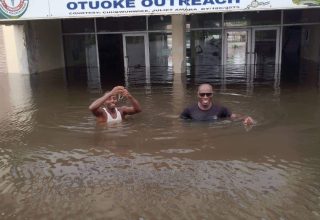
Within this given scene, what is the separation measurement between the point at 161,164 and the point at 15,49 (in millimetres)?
15230

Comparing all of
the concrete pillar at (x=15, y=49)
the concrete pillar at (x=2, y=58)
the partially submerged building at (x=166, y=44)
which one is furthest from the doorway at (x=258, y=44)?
the concrete pillar at (x=2, y=58)

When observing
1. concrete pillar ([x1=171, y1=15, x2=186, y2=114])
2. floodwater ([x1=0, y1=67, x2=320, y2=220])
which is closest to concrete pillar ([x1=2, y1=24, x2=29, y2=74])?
concrete pillar ([x1=171, y1=15, x2=186, y2=114])

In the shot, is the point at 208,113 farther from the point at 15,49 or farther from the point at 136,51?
the point at 15,49

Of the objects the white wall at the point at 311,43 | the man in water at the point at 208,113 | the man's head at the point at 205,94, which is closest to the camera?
the man's head at the point at 205,94

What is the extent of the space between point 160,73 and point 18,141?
35.8ft

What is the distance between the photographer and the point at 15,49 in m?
18.7

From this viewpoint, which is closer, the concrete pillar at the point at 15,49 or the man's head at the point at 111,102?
the man's head at the point at 111,102

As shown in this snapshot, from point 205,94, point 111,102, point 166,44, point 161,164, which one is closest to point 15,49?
point 166,44

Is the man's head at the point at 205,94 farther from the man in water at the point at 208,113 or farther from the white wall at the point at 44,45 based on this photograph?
the white wall at the point at 44,45

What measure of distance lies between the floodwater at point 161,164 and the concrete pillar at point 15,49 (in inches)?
357

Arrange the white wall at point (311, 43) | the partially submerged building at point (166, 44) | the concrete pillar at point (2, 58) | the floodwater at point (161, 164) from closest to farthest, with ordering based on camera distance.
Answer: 1. the floodwater at point (161, 164)
2. the partially submerged building at point (166, 44)
3. the concrete pillar at point (2, 58)
4. the white wall at point (311, 43)

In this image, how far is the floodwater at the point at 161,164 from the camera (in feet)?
14.0

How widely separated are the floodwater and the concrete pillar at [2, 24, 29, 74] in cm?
908

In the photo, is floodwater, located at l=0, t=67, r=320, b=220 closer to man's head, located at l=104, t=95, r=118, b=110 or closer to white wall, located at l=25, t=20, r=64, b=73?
man's head, located at l=104, t=95, r=118, b=110
